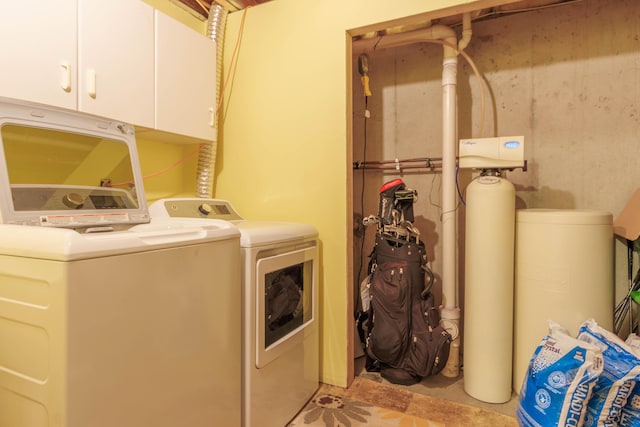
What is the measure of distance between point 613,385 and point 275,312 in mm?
1385

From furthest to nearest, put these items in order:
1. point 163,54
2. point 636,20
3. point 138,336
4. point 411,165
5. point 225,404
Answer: point 411,165 < point 636,20 < point 163,54 < point 225,404 < point 138,336

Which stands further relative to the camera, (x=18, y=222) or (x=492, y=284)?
(x=492, y=284)

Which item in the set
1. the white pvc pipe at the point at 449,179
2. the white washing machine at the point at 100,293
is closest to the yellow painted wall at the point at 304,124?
the white pvc pipe at the point at 449,179

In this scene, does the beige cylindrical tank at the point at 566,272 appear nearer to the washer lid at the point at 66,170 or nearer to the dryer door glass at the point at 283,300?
the dryer door glass at the point at 283,300

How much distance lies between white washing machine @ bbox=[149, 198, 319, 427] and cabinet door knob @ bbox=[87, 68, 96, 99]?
0.54m

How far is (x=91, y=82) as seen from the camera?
1443 mm

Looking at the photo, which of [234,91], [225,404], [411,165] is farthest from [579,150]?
[225,404]

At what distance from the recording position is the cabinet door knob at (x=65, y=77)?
4.45 ft

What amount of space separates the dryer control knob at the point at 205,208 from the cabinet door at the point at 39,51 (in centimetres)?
69

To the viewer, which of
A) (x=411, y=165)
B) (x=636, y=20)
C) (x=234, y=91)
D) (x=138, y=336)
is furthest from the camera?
(x=411, y=165)

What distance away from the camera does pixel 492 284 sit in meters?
1.77

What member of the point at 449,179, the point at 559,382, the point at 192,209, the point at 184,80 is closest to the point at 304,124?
the point at 184,80

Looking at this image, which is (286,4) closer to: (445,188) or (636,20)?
(445,188)

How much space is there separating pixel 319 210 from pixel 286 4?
1.26 metres
